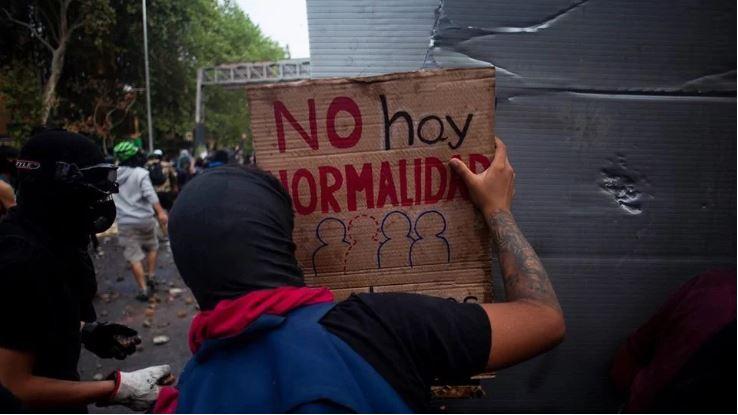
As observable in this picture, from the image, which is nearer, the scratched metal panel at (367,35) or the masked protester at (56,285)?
the masked protester at (56,285)

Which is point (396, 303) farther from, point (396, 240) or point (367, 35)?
point (367, 35)

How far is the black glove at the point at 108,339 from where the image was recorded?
82.9 inches

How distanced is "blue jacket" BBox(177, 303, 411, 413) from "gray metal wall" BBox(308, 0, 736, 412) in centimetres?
106

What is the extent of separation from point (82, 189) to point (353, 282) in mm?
1121

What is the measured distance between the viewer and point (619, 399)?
202cm

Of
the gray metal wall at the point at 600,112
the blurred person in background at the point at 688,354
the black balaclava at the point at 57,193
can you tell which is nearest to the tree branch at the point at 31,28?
the black balaclava at the point at 57,193

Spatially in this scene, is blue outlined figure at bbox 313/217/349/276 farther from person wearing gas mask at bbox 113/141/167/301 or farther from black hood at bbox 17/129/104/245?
person wearing gas mask at bbox 113/141/167/301

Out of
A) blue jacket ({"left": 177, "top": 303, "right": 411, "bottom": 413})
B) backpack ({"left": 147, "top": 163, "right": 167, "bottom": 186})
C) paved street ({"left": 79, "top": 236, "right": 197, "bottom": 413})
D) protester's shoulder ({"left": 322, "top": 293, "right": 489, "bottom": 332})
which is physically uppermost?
protester's shoulder ({"left": 322, "top": 293, "right": 489, "bottom": 332})

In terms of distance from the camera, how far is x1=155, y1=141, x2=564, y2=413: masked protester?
91cm

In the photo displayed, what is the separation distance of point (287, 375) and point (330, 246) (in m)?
0.54

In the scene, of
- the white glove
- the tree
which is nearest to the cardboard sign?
the white glove

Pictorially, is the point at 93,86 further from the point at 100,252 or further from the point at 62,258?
the point at 62,258

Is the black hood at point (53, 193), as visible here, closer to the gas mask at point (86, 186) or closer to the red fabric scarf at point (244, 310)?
the gas mask at point (86, 186)

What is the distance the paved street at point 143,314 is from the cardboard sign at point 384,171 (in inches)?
126
